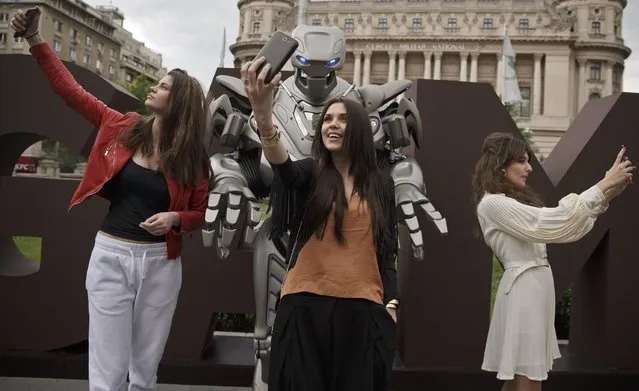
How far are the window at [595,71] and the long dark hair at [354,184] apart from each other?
226 feet

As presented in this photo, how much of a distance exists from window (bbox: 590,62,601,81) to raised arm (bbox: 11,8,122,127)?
2707 inches

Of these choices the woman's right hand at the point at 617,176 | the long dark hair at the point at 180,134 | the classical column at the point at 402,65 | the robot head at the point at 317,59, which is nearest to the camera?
the long dark hair at the point at 180,134

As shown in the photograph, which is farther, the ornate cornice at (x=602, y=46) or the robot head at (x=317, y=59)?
the ornate cornice at (x=602, y=46)

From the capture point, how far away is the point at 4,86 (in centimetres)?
535

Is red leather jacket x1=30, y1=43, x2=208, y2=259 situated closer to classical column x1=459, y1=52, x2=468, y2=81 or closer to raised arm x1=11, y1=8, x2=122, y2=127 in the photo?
raised arm x1=11, y1=8, x2=122, y2=127

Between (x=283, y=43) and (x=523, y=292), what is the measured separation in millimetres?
2039

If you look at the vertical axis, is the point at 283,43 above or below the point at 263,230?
above

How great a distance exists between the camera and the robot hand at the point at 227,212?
3400 mm

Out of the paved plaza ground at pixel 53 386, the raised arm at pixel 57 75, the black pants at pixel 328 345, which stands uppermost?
the raised arm at pixel 57 75

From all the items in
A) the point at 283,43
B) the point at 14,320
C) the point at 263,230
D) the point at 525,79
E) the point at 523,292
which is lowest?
the point at 14,320

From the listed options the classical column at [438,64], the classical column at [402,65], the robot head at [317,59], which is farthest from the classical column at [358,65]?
the robot head at [317,59]

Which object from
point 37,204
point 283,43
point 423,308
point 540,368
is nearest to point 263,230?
point 283,43

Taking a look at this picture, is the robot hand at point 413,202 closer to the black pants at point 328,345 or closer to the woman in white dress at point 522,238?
the woman in white dress at point 522,238

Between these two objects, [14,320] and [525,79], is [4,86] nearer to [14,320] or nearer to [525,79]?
[14,320]
